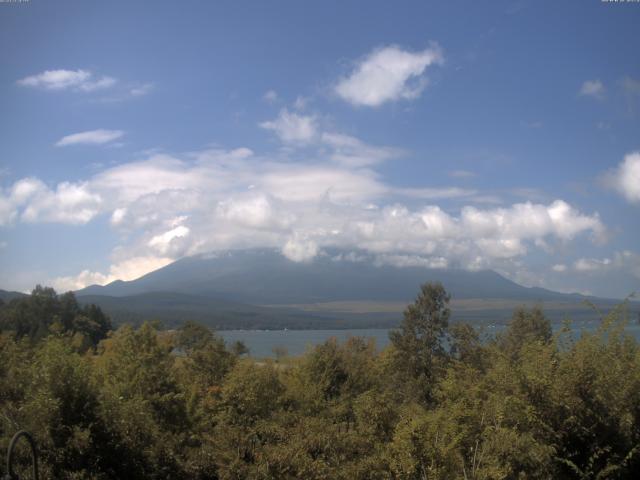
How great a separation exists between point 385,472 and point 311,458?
1939mm

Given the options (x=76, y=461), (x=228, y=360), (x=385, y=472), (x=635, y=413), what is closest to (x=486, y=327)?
(x=228, y=360)

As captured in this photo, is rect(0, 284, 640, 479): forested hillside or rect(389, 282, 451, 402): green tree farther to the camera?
rect(389, 282, 451, 402): green tree

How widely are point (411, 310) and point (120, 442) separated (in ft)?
85.8

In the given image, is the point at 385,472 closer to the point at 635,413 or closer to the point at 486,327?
the point at 635,413

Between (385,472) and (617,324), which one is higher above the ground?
(617,324)

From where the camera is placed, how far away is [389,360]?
115 feet

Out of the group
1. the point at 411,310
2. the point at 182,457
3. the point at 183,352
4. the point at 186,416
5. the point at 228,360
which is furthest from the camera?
the point at 183,352

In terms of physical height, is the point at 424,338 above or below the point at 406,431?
below

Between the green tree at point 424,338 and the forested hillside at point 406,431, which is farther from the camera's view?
the green tree at point 424,338

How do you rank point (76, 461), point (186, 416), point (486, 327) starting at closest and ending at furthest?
1. point (76, 461)
2. point (186, 416)
3. point (486, 327)

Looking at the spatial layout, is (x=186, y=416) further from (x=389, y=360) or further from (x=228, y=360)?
(x=389, y=360)

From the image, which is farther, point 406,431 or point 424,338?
point 424,338

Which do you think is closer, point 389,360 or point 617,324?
point 617,324

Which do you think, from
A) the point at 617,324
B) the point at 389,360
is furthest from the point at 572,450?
the point at 389,360
